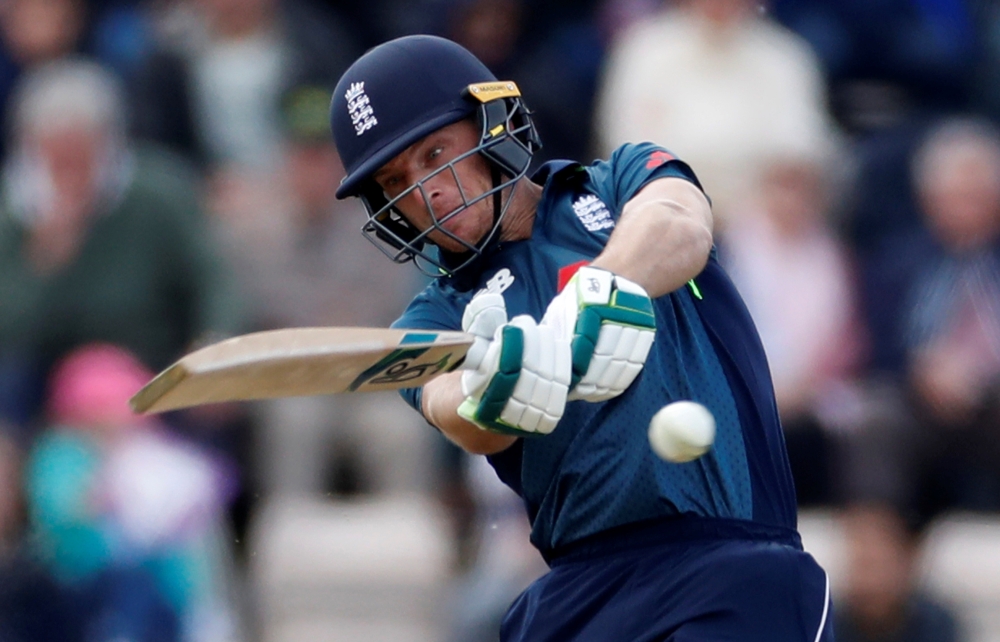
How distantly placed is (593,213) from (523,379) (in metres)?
0.78

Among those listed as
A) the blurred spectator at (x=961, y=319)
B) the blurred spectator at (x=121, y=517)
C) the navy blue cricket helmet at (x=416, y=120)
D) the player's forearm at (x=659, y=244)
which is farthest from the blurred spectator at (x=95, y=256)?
the player's forearm at (x=659, y=244)

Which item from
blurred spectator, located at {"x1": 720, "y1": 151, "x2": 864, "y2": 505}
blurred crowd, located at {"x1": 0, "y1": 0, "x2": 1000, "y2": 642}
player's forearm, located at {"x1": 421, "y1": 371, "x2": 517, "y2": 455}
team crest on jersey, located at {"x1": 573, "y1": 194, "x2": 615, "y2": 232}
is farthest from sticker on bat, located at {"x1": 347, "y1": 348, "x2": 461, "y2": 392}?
blurred spectator, located at {"x1": 720, "y1": 151, "x2": 864, "y2": 505}

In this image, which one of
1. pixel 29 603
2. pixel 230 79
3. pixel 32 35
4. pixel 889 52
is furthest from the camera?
pixel 32 35

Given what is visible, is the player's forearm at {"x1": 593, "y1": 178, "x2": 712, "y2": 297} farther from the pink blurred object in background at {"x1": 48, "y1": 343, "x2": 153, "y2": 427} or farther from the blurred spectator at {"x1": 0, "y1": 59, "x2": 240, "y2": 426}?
the blurred spectator at {"x1": 0, "y1": 59, "x2": 240, "y2": 426}

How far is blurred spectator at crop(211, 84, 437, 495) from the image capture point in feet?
27.0

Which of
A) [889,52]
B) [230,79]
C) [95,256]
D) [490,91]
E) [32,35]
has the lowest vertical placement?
[889,52]

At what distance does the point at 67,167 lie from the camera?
26.9ft

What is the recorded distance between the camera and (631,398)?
12.7 feet

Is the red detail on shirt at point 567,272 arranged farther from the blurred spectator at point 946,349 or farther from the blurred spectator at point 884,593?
the blurred spectator at point 946,349

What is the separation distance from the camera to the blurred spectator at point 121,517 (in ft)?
24.1

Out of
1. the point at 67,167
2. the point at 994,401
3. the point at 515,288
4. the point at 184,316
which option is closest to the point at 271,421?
the point at 184,316

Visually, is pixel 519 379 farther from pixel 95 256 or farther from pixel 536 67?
pixel 536 67

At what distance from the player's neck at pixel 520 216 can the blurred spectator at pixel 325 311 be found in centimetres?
411

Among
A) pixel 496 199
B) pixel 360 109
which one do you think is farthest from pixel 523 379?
pixel 360 109
